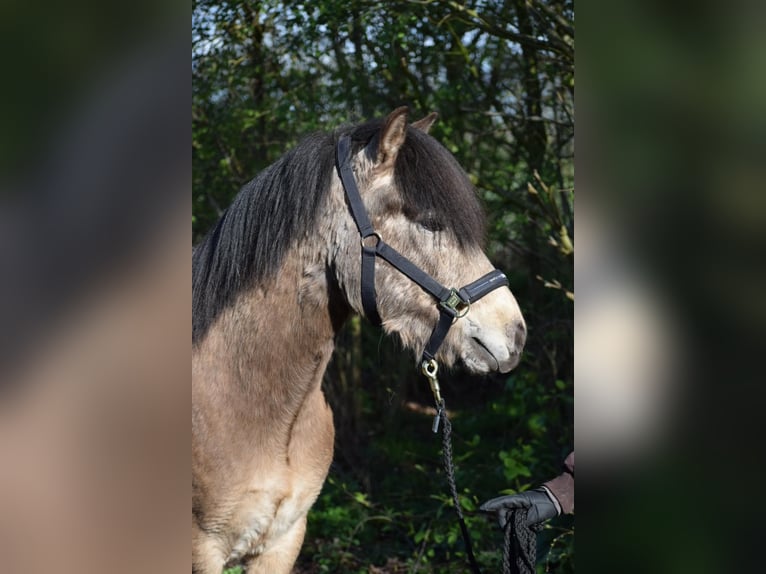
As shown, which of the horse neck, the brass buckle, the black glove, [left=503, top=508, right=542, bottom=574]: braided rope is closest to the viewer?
[left=503, top=508, right=542, bottom=574]: braided rope

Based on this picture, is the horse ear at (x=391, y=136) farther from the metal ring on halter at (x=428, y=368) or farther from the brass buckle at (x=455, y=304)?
the metal ring on halter at (x=428, y=368)

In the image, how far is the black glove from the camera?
1.98m

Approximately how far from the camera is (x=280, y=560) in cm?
258

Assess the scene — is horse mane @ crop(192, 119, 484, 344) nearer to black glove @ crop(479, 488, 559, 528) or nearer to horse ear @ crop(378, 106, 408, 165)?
horse ear @ crop(378, 106, 408, 165)

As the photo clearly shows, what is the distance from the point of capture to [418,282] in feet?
7.07

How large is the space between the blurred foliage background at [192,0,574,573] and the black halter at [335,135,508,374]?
5.20 feet

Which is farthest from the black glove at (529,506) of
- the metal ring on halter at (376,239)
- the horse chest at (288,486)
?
the metal ring on halter at (376,239)

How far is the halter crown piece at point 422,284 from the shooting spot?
2115 millimetres

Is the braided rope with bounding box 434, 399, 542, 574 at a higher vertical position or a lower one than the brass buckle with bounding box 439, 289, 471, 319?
lower

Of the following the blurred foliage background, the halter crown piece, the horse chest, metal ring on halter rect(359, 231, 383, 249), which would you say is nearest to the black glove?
the halter crown piece

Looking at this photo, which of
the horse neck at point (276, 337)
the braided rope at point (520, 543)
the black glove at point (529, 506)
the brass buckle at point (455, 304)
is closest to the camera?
the braided rope at point (520, 543)
